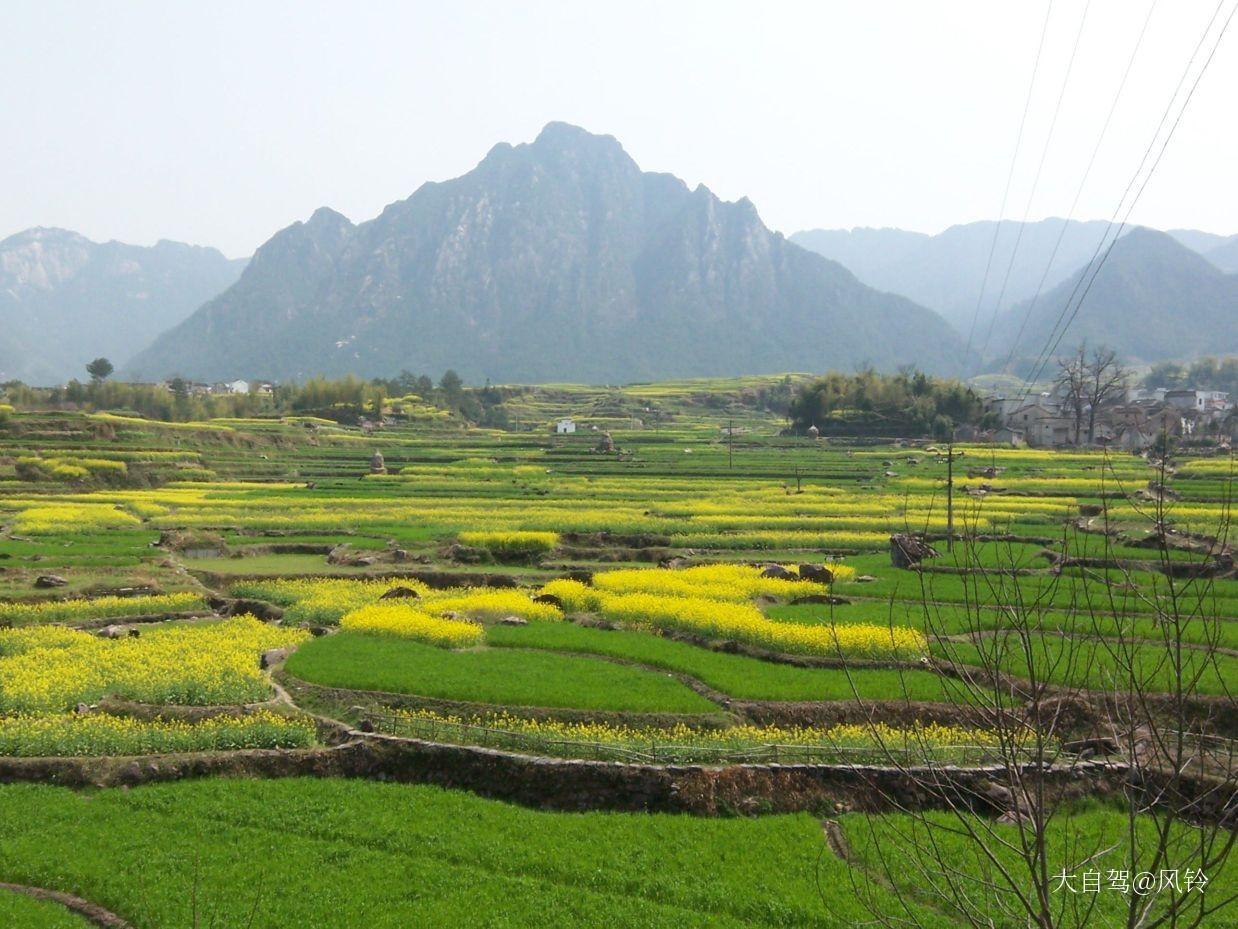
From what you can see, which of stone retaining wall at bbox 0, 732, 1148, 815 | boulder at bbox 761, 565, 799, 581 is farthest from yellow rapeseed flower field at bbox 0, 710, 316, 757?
boulder at bbox 761, 565, 799, 581

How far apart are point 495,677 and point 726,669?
6377mm

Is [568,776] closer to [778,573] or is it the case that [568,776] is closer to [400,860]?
[400,860]

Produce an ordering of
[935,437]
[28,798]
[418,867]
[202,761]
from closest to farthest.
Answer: [418,867] → [28,798] → [202,761] → [935,437]

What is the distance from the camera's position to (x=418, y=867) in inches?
528

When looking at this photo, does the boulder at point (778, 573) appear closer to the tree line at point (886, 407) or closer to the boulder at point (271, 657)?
the boulder at point (271, 657)

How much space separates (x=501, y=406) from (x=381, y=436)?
44.8 metres

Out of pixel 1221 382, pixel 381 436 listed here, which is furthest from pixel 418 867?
pixel 1221 382

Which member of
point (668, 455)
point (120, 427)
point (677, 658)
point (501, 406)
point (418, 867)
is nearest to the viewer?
point (418, 867)

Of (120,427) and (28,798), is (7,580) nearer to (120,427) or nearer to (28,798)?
(28,798)

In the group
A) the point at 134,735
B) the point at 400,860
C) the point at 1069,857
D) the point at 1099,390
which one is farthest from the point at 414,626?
the point at 1099,390

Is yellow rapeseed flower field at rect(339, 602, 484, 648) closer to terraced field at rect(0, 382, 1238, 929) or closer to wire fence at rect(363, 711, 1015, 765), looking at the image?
terraced field at rect(0, 382, 1238, 929)

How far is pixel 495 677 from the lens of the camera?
22.0m

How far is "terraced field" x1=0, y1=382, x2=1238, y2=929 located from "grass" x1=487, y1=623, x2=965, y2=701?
130mm

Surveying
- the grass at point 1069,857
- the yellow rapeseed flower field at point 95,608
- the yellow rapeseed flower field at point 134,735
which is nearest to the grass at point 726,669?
the grass at point 1069,857
